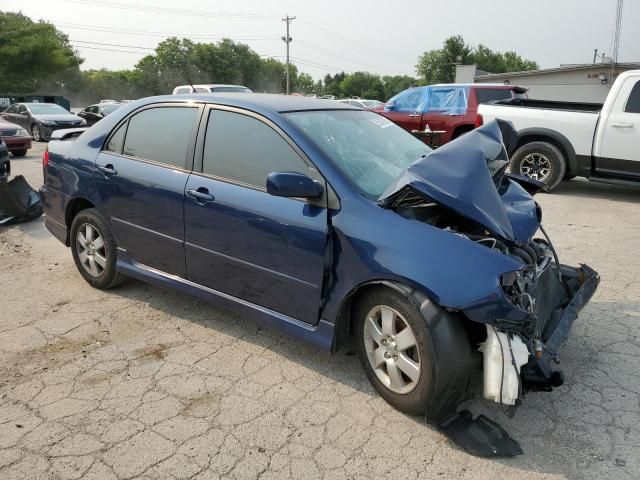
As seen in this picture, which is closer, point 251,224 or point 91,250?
point 251,224

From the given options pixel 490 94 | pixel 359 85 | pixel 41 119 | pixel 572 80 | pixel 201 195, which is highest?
pixel 359 85

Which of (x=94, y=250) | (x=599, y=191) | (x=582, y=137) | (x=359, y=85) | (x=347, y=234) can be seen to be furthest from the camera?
(x=359, y=85)

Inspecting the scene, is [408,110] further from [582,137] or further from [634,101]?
[634,101]

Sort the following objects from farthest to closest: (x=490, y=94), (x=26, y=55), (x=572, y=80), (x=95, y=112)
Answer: (x=26, y=55), (x=572, y=80), (x=95, y=112), (x=490, y=94)

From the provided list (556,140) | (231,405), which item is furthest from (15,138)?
(231,405)

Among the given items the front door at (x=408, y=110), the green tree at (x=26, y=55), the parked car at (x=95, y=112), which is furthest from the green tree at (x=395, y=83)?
the front door at (x=408, y=110)

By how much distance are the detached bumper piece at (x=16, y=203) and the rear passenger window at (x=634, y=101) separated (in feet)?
28.9

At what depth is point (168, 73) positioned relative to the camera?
74812 millimetres

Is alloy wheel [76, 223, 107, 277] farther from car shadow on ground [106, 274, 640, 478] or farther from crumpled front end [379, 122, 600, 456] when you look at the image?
crumpled front end [379, 122, 600, 456]

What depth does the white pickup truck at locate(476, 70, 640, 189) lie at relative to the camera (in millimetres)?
7879

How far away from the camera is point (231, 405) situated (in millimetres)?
2898

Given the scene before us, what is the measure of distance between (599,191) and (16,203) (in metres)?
9.44

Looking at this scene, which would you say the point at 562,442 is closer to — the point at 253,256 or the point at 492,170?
the point at 492,170

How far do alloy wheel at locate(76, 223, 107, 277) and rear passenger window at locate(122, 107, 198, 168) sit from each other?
77cm
